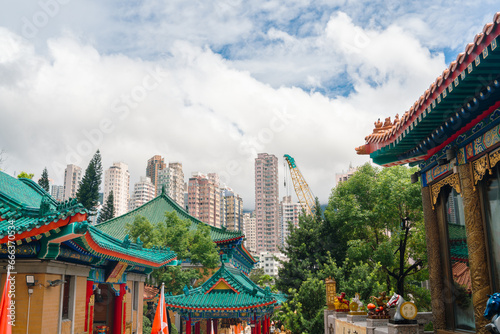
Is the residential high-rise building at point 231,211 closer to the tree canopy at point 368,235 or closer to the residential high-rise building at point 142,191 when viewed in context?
the residential high-rise building at point 142,191

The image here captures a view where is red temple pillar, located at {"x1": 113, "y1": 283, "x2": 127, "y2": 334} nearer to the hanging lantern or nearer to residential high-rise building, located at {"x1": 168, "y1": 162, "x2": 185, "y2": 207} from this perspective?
the hanging lantern

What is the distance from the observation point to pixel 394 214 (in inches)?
1100

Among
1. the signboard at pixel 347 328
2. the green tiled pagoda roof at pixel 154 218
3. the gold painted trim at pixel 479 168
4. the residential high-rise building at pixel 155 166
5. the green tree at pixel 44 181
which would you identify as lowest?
the signboard at pixel 347 328

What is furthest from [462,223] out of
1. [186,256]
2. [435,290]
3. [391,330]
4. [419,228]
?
[186,256]

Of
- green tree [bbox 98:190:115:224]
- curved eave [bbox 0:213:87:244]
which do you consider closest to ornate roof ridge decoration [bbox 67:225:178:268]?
curved eave [bbox 0:213:87:244]

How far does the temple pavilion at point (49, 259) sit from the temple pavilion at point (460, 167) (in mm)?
7787

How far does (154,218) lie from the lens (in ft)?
127

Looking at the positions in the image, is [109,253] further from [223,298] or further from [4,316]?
[223,298]

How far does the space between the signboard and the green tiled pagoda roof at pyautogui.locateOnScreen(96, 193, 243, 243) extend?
20022 mm

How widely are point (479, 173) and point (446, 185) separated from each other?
1.91 meters

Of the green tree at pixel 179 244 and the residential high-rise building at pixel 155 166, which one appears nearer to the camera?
the green tree at pixel 179 244

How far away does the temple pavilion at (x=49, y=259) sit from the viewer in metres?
10.2

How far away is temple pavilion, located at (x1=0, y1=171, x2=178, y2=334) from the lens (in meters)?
10.2

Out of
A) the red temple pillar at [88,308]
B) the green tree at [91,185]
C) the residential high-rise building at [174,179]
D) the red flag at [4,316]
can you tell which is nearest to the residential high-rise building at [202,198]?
the residential high-rise building at [174,179]
